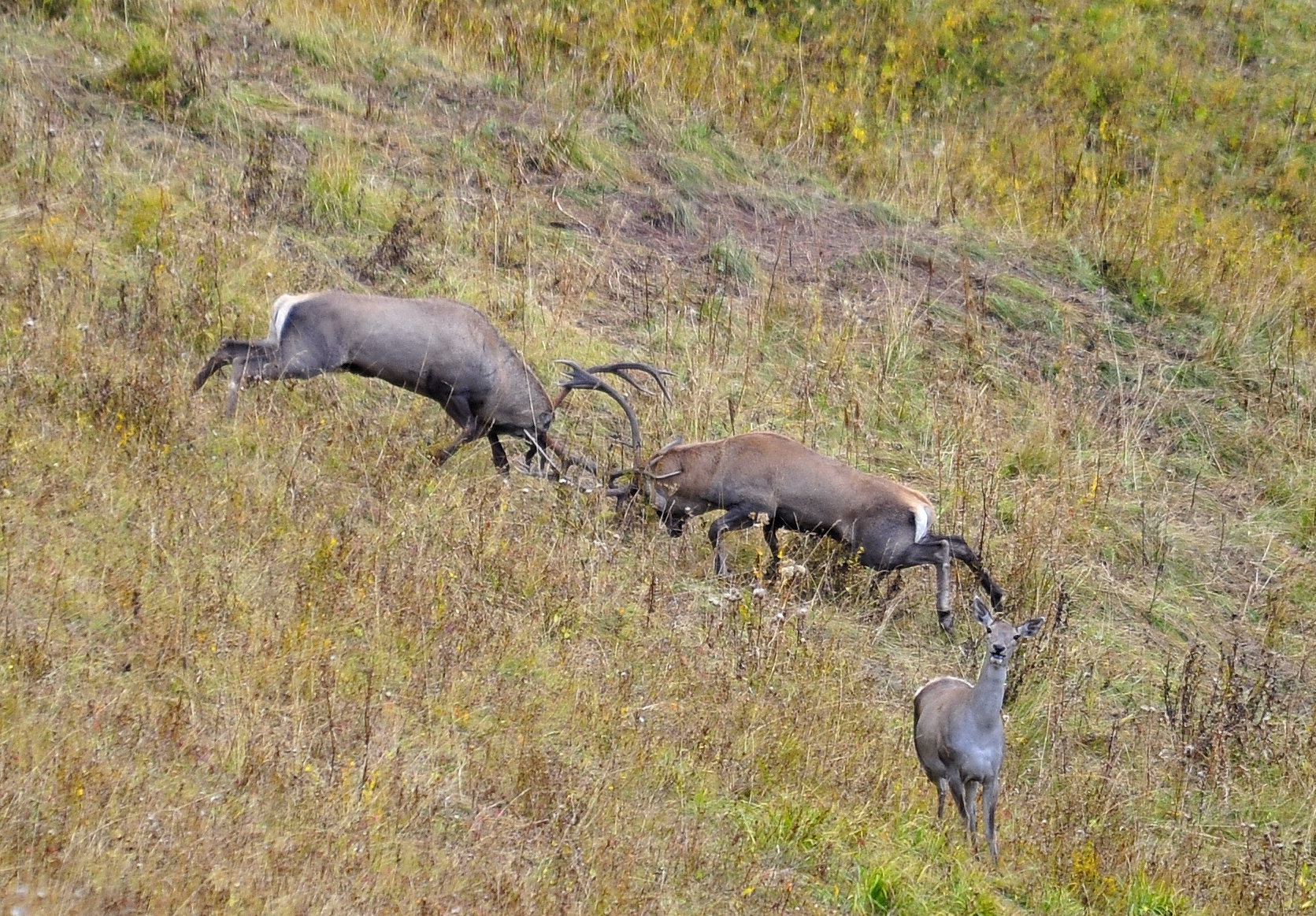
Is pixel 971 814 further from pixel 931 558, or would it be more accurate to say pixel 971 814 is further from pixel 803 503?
pixel 803 503

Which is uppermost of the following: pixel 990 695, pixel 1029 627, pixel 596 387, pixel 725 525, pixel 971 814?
pixel 1029 627

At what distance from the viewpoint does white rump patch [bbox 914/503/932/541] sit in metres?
8.28

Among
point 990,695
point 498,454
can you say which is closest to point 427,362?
point 498,454

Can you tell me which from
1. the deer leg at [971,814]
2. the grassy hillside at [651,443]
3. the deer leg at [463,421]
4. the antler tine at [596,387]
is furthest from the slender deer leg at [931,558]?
the deer leg at [463,421]

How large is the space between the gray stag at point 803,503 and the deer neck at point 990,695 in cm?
218

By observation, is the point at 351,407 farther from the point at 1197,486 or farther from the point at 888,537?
the point at 1197,486

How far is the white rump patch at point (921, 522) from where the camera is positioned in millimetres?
8281

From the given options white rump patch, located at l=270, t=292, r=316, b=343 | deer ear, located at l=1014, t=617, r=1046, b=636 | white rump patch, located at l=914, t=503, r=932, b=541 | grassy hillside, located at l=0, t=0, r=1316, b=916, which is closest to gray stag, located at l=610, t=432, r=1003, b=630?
white rump patch, located at l=914, t=503, r=932, b=541

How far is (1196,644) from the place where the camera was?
27.5 ft

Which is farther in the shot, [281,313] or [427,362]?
[427,362]

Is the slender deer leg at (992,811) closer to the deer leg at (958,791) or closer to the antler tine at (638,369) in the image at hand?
the deer leg at (958,791)

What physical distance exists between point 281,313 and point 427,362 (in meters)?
0.86

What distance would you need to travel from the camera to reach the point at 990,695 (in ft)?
20.1

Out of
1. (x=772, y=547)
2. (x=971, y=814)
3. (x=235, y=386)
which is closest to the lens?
(x=971, y=814)
